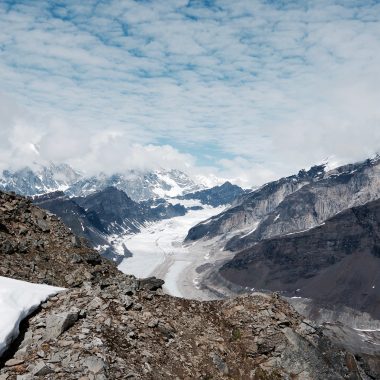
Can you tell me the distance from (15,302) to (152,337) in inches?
293

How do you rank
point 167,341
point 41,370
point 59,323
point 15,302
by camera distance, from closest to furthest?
point 41,370, point 59,323, point 15,302, point 167,341

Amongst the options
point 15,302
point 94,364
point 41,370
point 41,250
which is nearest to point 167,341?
point 94,364

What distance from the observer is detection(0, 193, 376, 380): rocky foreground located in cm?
2181

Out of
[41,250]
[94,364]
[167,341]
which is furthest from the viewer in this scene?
[41,250]

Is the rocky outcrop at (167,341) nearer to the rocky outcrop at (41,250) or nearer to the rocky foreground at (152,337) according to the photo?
the rocky foreground at (152,337)

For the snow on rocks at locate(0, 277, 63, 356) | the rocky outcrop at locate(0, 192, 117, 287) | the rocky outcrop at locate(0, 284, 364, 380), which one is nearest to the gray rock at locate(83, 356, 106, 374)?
the rocky outcrop at locate(0, 284, 364, 380)

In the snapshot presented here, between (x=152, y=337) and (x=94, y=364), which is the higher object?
(x=94, y=364)

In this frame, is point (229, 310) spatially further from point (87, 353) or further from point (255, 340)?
point (87, 353)

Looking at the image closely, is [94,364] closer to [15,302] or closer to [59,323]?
[59,323]

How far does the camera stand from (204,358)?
26359mm

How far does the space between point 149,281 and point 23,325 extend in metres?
15.6

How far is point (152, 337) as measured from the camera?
25.6 m

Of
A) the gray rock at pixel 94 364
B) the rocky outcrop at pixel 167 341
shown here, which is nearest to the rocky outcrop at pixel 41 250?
the rocky outcrop at pixel 167 341

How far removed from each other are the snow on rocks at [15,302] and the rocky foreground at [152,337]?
54cm
